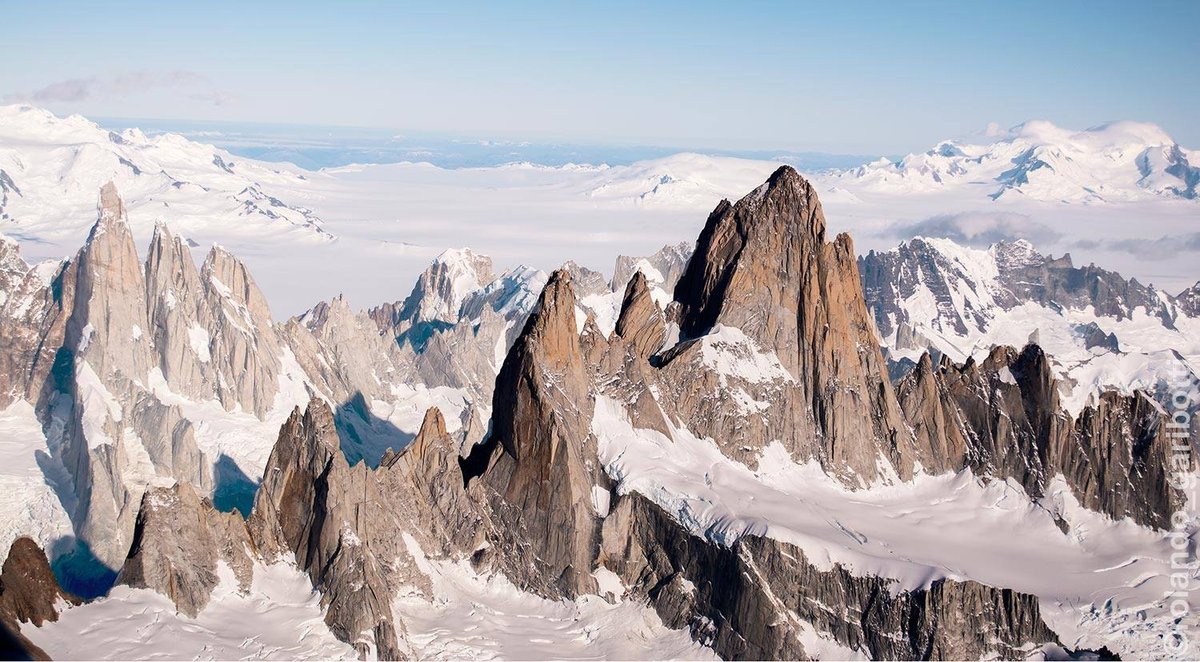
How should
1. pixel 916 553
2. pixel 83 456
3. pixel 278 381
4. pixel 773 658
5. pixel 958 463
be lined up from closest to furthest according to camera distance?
pixel 773 658 → pixel 916 553 → pixel 958 463 → pixel 83 456 → pixel 278 381

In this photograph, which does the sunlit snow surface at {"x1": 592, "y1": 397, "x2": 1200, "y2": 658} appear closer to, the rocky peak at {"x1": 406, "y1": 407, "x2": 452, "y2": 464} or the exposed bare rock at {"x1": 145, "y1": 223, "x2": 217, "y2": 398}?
the rocky peak at {"x1": 406, "y1": 407, "x2": 452, "y2": 464}

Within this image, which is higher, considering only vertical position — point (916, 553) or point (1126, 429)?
point (1126, 429)

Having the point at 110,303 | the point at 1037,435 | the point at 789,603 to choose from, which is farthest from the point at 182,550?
the point at 110,303

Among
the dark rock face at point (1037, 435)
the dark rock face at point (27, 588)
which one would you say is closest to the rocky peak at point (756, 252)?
the dark rock face at point (1037, 435)

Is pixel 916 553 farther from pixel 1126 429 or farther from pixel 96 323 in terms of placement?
pixel 96 323

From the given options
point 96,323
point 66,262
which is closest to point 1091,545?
point 96,323

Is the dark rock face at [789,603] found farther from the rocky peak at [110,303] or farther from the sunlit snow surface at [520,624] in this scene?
the rocky peak at [110,303]

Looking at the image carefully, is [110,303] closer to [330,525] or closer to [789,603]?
[330,525]
